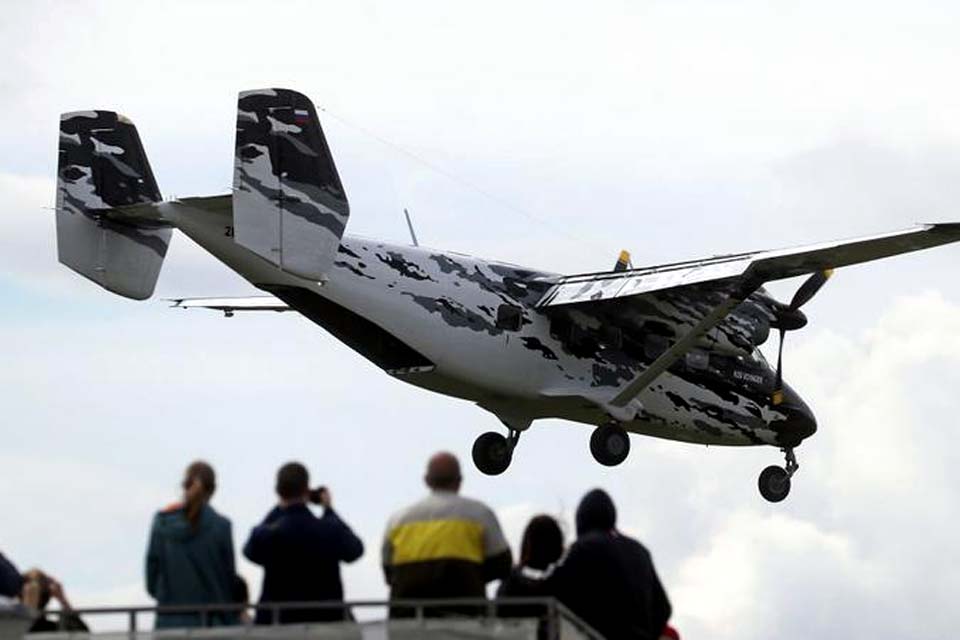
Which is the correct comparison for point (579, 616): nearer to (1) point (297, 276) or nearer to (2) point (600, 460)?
(1) point (297, 276)

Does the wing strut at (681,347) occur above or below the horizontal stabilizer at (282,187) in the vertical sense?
below

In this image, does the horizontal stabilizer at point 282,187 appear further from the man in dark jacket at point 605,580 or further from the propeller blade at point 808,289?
the man in dark jacket at point 605,580

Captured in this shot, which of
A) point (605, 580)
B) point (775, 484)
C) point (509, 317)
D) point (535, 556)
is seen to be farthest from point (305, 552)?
point (775, 484)

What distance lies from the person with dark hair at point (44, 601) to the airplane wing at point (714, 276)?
23.6 meters

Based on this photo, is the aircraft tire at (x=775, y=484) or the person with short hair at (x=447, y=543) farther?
the aircraft tire at (x=775, y=484)

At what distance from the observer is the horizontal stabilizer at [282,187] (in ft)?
121

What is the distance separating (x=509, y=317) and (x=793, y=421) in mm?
6948

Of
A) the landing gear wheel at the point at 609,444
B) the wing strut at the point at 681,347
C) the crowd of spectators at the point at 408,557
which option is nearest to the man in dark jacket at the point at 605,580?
the crowd of spectators at the point at 408,557

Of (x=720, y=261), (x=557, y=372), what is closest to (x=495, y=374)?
(x=557, y=372)

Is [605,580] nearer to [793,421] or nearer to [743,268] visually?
[743,268]

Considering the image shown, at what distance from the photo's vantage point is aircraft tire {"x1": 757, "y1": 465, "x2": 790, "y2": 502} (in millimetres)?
46438

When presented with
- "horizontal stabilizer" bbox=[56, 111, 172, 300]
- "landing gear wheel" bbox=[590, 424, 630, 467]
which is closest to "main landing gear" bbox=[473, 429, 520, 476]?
Answer: "landing gear wheel" bbox=[590, 424, 630, 467]

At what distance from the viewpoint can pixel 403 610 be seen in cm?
1619

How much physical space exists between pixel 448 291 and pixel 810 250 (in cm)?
620
